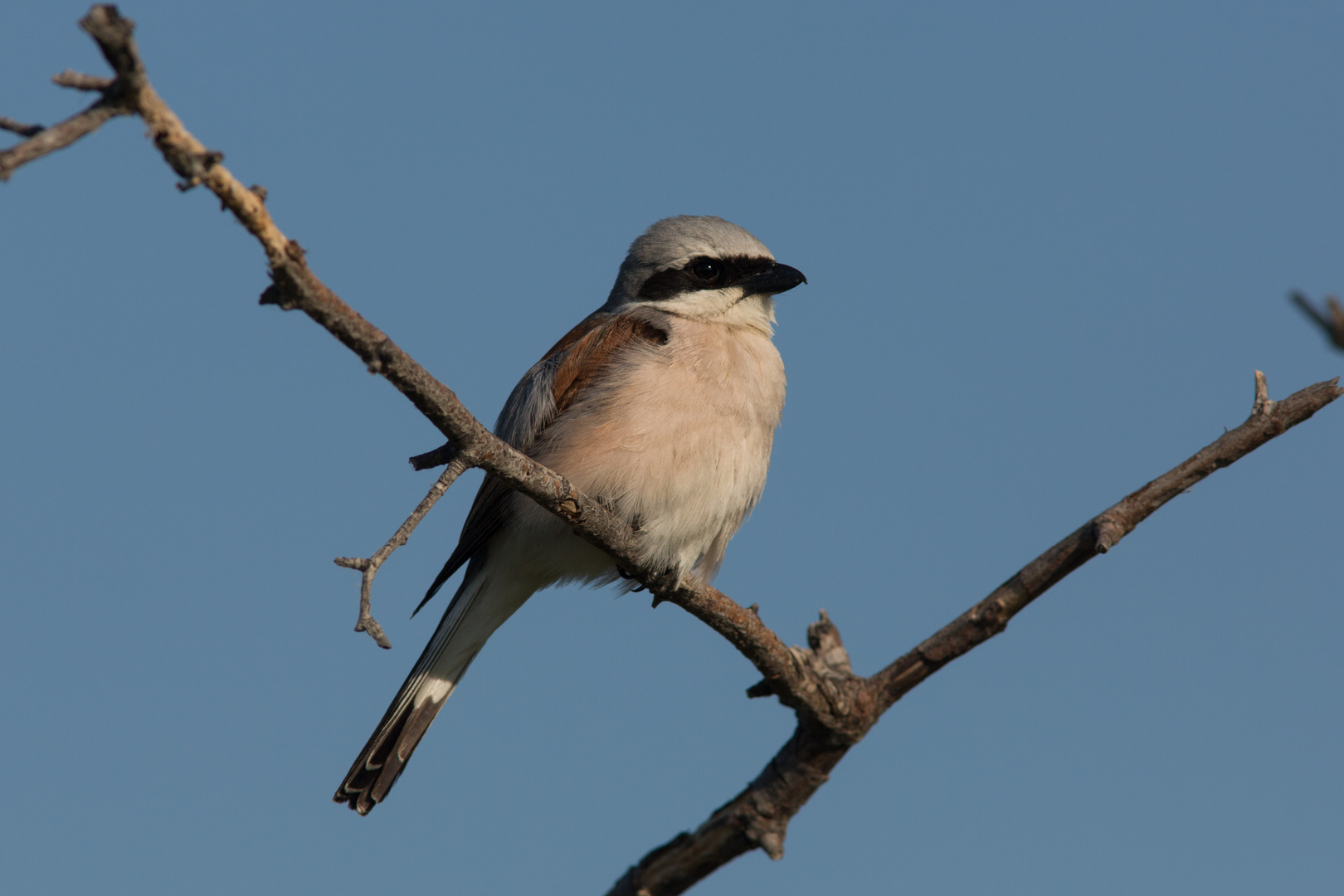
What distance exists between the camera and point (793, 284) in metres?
5.20

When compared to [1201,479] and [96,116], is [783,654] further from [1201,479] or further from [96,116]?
[96,116]

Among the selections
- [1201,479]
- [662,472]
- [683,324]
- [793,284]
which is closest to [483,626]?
[662,472]

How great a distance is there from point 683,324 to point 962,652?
224 centimetres

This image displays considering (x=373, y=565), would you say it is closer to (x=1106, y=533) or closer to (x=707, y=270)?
(x=1106, y=533)

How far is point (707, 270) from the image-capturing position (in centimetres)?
Result: 531

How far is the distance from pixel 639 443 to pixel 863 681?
137 centimetres

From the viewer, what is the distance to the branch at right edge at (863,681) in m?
3.08

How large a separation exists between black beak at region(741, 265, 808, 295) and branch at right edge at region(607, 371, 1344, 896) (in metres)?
2.15

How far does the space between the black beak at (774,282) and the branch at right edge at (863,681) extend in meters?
2.15

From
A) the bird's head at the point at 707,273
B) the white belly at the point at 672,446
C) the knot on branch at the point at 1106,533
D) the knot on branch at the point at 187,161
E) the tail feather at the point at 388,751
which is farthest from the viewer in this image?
the bird's head at the point at 707,273

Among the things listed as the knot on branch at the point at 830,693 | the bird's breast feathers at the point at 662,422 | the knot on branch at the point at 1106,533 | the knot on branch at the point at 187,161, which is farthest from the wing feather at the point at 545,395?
the knot on branch at the point at 187,161

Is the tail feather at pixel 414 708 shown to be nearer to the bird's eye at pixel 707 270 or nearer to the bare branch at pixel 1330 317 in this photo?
the bird's eye at pixel 707 270

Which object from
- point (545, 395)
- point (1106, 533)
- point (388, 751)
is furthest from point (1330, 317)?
point (388, 751)

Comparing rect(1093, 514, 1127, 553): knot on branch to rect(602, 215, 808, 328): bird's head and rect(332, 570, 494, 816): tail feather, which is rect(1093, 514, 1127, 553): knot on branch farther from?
rect(332, 570, 494, 816): tail feather
